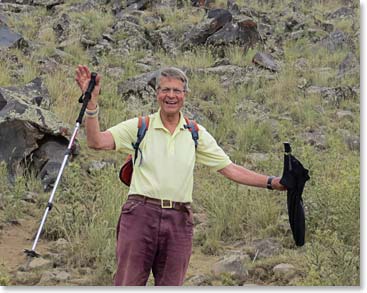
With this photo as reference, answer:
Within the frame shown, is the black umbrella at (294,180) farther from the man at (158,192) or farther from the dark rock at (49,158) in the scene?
the dark rock at (49,158)

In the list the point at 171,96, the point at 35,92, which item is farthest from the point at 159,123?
the point at 35,92

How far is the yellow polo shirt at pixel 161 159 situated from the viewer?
361cm

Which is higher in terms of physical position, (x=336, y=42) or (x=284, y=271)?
(x=336, y=42)

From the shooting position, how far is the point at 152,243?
11.9 ft

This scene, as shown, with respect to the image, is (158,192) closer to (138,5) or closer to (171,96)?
(171,96)

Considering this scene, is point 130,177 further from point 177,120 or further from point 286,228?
point 286,228

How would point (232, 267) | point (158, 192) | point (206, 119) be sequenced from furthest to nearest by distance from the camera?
point (206, 119), point (232, 267), point (158, 192)

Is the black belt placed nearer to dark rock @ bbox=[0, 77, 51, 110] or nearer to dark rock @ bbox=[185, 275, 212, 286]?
dark rock @ bbox=[185, 275, 212, 286]

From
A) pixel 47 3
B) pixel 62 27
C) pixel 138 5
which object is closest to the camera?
pixel 62 27

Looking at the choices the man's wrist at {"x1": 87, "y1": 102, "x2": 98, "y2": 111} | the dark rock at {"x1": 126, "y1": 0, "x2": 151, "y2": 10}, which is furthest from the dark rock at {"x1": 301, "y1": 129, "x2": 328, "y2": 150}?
the dark rock at {"x1": 126, "y1": 0, "x2": 151, "y2": 10}

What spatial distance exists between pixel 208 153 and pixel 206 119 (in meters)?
5.75

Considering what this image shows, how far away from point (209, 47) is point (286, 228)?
7833 millimetres

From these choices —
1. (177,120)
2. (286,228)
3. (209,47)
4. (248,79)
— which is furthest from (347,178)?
(209,47)

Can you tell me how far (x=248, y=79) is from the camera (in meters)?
11.5
